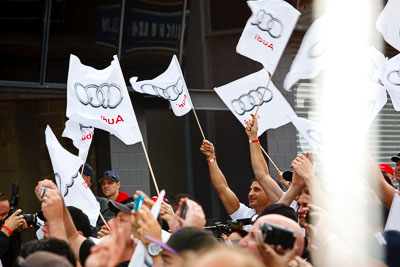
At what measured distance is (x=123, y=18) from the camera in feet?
42.9

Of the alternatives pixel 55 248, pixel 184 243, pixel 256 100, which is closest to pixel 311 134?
pixel 256 100

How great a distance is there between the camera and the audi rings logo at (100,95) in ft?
29.8

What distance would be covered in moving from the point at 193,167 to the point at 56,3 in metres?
3.49

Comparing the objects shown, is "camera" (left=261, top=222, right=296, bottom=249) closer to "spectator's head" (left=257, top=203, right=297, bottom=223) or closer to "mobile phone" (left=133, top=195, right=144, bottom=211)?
"mobile phone" (left=133, top=195, right=144, bottom=211)

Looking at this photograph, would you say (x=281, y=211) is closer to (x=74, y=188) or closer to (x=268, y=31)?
(x=74, y=188)

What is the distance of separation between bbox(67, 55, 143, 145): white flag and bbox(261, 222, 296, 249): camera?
4320mm

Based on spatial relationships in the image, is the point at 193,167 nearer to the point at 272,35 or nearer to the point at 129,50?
the point at 129,50

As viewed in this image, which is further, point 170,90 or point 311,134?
point 170,90

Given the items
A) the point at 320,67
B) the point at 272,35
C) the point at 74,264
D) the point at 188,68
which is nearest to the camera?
the point at 74,264

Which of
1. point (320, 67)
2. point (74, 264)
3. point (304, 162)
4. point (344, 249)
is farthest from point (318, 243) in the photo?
point (320, 67)

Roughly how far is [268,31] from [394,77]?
1.43m

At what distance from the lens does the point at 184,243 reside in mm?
4613

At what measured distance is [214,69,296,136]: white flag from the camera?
10.2 m

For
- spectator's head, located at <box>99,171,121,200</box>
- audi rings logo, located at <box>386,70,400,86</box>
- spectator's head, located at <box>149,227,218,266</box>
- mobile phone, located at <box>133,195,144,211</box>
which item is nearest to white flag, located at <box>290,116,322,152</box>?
audi rings logo, located at <box>386,70,400,86</box>
